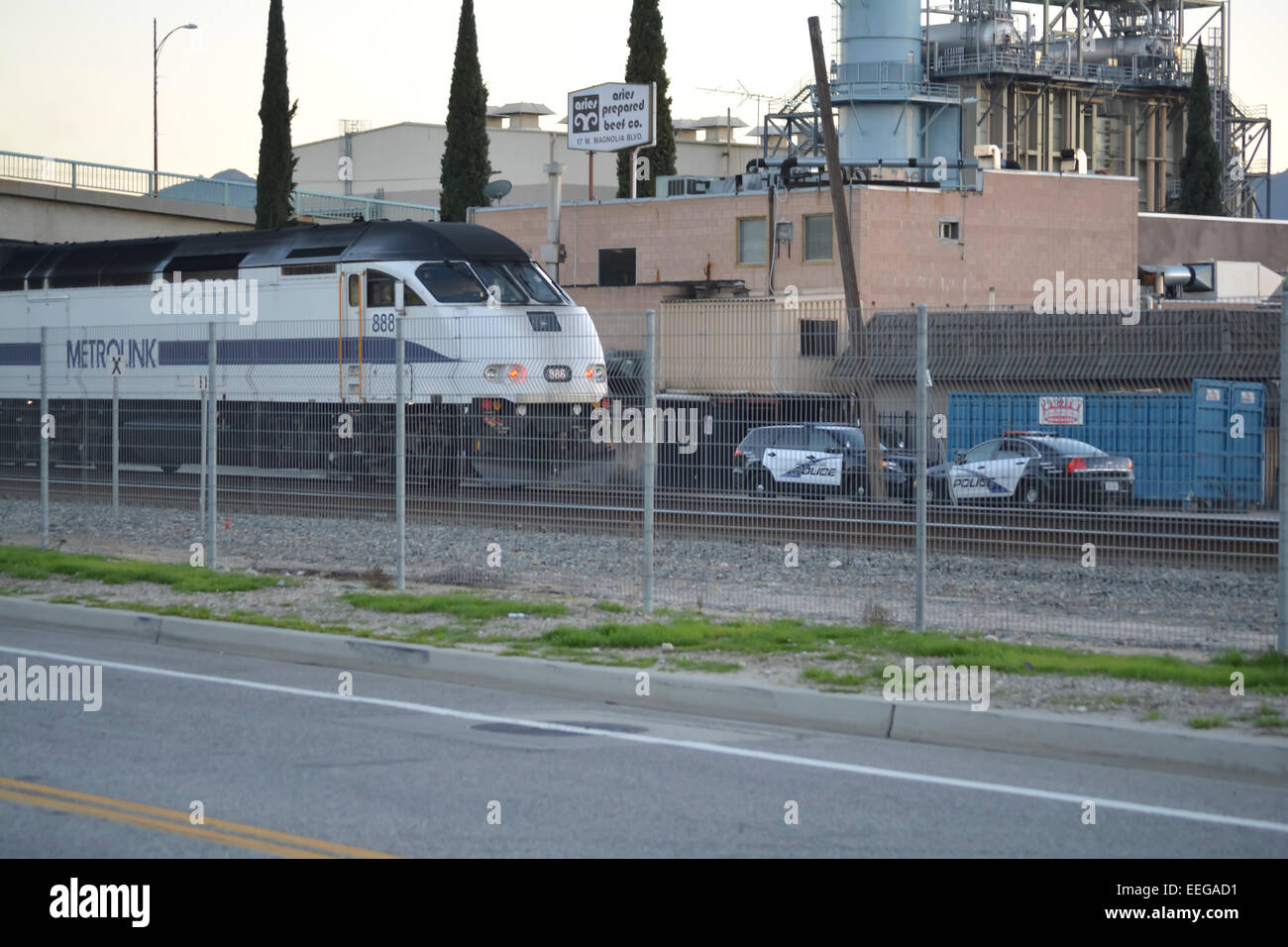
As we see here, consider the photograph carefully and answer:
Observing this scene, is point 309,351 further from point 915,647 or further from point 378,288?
point 915,647

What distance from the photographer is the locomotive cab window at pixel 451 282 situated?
72.5ft

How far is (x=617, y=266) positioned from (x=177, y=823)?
42591 millimetres

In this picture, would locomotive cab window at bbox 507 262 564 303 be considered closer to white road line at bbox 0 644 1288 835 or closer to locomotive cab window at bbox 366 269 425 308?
locomotive cab window at bbox 366 269 425 308

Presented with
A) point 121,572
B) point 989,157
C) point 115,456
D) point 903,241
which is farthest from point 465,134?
point 121,572

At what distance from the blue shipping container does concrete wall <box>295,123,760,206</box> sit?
2407 inches

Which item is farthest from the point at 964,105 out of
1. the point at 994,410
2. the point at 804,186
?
the point at 994,410

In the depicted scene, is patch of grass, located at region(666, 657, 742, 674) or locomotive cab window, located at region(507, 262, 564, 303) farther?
locomotive cab window, located at region(507, 262, 564, 303)

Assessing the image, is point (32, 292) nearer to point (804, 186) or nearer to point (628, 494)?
point (628, 494)

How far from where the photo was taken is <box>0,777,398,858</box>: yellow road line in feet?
19.3

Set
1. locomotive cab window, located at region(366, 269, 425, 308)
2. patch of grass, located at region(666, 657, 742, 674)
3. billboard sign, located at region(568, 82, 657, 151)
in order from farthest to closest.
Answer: billboard sign, located at region(568, 82, 657, 151), locomotive cab window, located at region(366, 269, 425, 308), patch of grass, located at region(666, 657, 742, 674)

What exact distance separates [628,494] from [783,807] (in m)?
6.33

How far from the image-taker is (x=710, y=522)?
13430mm

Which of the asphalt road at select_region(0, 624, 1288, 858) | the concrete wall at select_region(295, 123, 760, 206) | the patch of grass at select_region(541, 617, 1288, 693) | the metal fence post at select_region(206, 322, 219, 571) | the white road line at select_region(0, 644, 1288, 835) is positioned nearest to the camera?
the asphalt road at select_region(0, 624, 1288, 858)

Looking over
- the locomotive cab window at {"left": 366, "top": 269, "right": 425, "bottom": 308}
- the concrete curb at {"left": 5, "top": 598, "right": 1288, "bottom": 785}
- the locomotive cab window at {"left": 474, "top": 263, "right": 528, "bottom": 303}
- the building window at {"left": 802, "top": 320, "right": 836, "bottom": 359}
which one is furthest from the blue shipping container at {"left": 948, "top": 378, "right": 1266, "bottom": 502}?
the locomotive cab window at {"left": 366, "top": 269, "right": 425, "bottom": 308}
